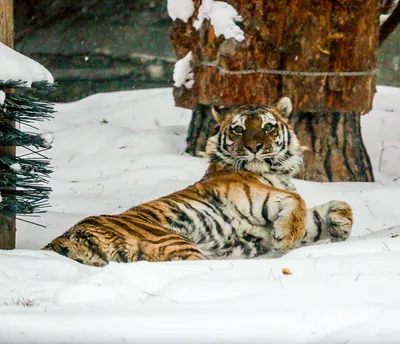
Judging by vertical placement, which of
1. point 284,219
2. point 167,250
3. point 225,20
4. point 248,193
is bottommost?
point 167,250

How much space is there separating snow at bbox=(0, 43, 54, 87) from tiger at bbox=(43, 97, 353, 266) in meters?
0.82

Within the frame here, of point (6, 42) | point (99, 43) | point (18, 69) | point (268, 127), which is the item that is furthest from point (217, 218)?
point (99, 43)

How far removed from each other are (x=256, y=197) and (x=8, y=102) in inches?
61.7

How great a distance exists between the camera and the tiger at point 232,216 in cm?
443

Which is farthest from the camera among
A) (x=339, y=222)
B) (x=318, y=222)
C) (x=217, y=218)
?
(x=318, y=222)

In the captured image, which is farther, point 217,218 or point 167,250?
point 217,218

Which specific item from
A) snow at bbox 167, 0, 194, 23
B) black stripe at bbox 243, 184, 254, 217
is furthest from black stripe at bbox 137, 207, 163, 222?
snow at bbox 167, 0, 194, 23

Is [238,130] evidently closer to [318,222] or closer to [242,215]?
[242,215]

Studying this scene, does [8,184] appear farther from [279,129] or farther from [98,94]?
[98,94]

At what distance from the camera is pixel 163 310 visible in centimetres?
304

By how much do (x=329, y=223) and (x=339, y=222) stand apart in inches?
3.5

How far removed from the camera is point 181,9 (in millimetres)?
7195

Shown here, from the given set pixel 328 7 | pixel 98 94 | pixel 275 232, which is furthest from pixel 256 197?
pixel 98 94

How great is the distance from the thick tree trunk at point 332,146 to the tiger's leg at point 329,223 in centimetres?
147
